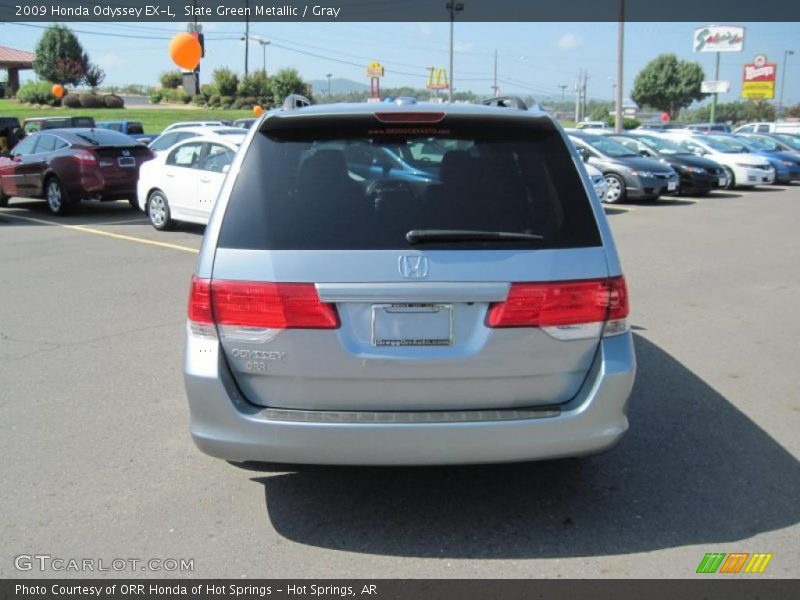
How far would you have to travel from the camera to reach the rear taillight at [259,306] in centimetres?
329

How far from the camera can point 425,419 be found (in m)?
3.33

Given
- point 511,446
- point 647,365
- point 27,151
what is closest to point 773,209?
point 647,365

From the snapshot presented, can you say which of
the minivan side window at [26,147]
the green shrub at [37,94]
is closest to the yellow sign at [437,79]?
the green shrub at [37,94]

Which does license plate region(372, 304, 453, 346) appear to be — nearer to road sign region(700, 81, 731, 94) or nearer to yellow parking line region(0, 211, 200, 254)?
yellow parking line region(0, 211, 200, 254)

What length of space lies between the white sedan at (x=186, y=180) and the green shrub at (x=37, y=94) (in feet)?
210

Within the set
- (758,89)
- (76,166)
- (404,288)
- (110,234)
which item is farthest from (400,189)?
(758,89)

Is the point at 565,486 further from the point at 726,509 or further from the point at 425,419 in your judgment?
the point at 425,419

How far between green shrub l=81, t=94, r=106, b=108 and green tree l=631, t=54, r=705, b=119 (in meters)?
65.6

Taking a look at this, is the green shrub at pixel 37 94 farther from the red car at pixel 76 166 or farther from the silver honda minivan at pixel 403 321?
the silver honda minivan at pixel 403 321

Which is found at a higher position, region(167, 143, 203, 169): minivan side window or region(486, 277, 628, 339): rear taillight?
region(167, 143, 203, 169): minivan side window

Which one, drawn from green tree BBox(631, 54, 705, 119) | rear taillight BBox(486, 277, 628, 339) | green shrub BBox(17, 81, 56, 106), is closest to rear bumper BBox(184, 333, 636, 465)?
rear taillight BBox(486, 277, 628, 339)

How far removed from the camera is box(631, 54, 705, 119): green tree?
99.2 meters
